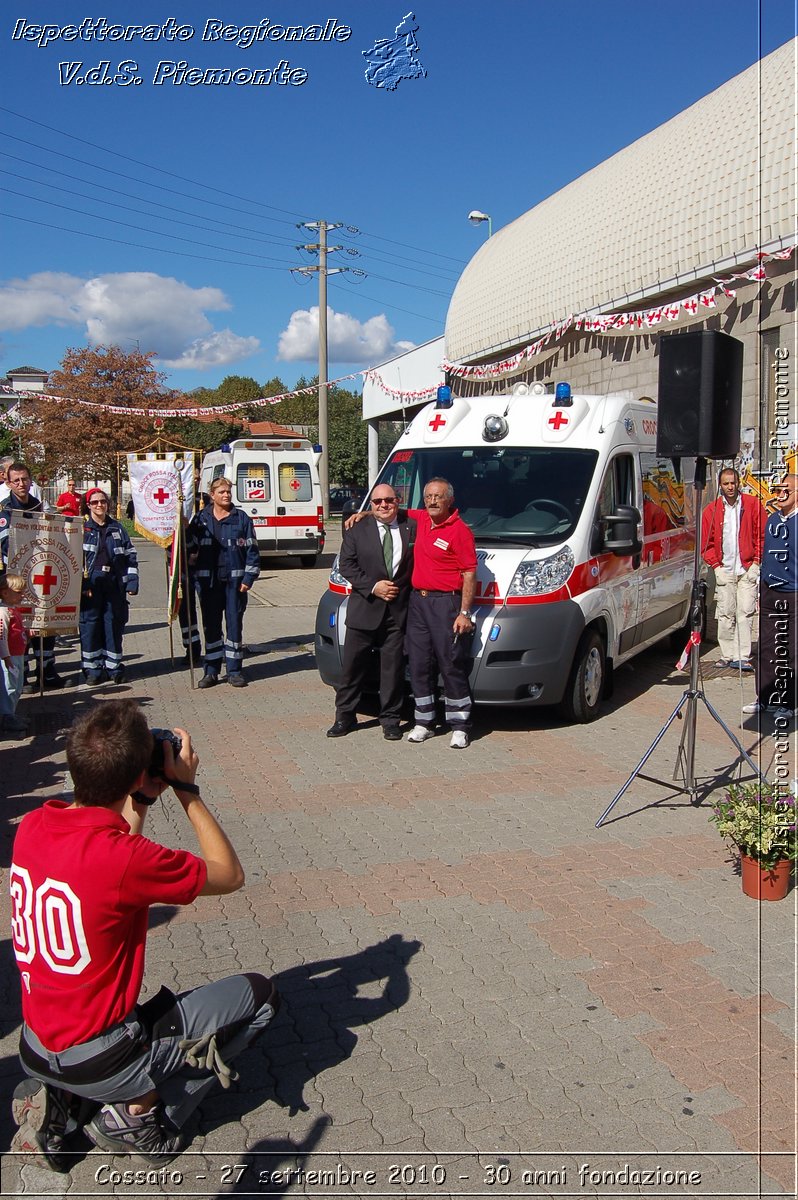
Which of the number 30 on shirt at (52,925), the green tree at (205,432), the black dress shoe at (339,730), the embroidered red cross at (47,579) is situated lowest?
the black dress shoe at (339,730)

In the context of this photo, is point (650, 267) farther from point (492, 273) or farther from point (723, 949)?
point (723, 949)

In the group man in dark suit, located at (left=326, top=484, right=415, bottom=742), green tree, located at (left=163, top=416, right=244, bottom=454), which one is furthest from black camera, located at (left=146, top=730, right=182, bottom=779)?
green tree, located at (left=163, top=416, right=244, bottom=454)

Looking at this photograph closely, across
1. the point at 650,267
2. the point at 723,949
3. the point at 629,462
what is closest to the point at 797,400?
the point at 629,462

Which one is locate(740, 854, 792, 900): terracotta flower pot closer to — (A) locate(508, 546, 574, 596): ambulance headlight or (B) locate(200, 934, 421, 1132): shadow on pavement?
(B) locate(200, 934, 421, 1132): shadow on pavement

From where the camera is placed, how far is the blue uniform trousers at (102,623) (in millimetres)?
10133

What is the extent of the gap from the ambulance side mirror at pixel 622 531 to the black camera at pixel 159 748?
5858 mm

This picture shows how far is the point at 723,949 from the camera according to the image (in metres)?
4.44

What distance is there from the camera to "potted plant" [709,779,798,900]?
484 cm

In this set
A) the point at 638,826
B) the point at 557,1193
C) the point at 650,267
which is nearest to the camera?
the point at 557,1193

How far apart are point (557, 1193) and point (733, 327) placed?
11.3m

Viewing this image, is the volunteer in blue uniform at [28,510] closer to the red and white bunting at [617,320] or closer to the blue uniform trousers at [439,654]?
the blue uniform trousers at [439,654]

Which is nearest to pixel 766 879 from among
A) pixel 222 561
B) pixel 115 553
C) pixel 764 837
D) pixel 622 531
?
pixel 764 837

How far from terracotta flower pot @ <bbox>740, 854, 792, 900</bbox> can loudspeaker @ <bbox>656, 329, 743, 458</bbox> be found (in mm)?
2469

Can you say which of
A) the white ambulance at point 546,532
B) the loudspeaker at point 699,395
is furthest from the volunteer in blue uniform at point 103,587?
the loudspeaker at point 699,395
